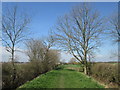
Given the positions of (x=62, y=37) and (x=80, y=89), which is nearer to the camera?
(x=80, y=89)

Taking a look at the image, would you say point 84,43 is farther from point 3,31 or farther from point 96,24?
point 3,31

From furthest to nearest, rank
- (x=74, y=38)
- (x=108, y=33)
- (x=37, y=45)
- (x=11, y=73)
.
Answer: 1. (x=37, y=45)
2. (x=74, y=38)
3. (x=108, y=33)
4. (x=11, y=73)

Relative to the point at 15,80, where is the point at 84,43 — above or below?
above

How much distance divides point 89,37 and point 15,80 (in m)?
11.5

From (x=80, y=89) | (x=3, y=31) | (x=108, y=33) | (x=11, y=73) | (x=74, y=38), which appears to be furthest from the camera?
(x=74, y=38)

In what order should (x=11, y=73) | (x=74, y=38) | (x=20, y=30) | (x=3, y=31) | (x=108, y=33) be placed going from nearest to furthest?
1. (x=11, y=73)
2. (x=3, y=31)
3. (x=20, y=30)
4. (x=108, y=33)
5. (x=74, y=38)

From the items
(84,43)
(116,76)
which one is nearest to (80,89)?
(116,76)

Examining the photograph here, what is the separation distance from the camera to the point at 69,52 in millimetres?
17922

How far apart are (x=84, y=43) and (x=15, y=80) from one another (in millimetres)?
10986

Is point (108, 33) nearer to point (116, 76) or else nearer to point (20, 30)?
point (116, 76)

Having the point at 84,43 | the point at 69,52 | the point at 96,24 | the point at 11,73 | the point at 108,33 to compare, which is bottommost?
the point at 11,73

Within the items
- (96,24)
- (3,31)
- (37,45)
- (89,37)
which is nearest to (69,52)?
(89,37)

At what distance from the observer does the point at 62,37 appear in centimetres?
1808

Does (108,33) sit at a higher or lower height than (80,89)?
higher
